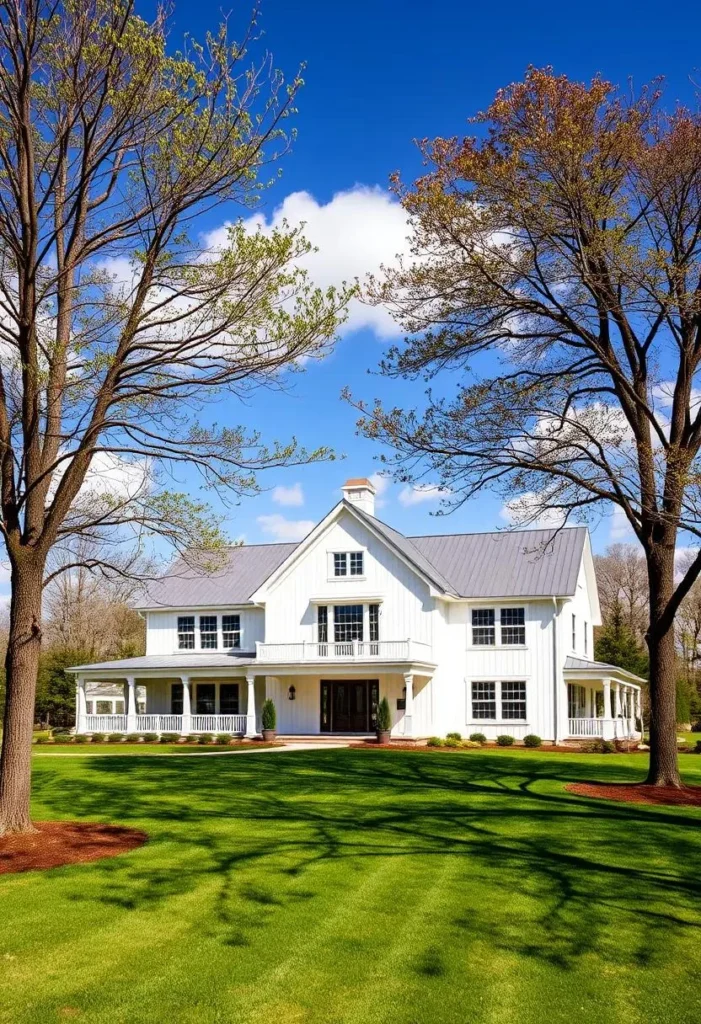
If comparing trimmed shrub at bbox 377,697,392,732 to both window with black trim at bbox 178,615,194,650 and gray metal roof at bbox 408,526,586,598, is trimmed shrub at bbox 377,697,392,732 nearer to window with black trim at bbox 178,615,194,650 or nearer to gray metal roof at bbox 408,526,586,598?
gray metal roof at bbox 408,526,586,598

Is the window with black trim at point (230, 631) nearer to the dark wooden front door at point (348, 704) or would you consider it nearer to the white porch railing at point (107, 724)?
the dark wooden front door at point (348, 704)

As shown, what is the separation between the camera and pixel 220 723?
36750mm

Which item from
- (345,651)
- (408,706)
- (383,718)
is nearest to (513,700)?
(408,706)

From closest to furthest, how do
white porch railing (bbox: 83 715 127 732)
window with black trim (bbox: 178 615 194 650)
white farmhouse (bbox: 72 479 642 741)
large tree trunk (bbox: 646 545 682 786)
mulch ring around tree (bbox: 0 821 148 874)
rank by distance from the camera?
mulch ring around tree (bbox: 0 821 148 874), large tree trunk (bbox: 646 545 682 786), white farmhouse (bbox: 72 479 642 741), white porch railing (bbox: 83 715 127 732), window with black trim (bbox: 178 615 194 650)

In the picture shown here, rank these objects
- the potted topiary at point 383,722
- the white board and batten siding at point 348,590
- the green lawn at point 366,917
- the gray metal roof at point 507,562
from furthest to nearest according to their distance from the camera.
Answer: the white board and batten siding at point 348,590 → the gray metal roof at point 507,562 → the potted topiary at point 383,722 → the green lawn at point 366,917

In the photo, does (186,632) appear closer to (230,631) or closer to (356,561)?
(230,631)

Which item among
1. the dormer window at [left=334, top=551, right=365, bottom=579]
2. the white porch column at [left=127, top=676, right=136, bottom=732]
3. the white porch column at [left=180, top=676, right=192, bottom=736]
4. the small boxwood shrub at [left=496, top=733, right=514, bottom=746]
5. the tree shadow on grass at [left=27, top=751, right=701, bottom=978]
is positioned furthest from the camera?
the white porch column at [left=127, top=676, right=136, bottom=732]

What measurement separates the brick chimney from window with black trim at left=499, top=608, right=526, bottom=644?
6724 mm

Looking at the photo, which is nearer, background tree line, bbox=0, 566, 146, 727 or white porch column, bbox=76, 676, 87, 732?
white porch column, bbox=76, 676, 87, 732

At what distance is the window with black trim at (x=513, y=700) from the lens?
34750 millimetres

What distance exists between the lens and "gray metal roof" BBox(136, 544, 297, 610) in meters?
39.8

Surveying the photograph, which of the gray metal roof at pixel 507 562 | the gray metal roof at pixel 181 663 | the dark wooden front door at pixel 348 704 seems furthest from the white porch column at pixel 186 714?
the gray metal roof at pixel 507 562

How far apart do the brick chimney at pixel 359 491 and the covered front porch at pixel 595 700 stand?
9863 mm

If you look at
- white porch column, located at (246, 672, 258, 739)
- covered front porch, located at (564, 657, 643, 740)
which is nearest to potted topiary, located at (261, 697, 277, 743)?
white porch column, located at (246, 672, 258, 739)
